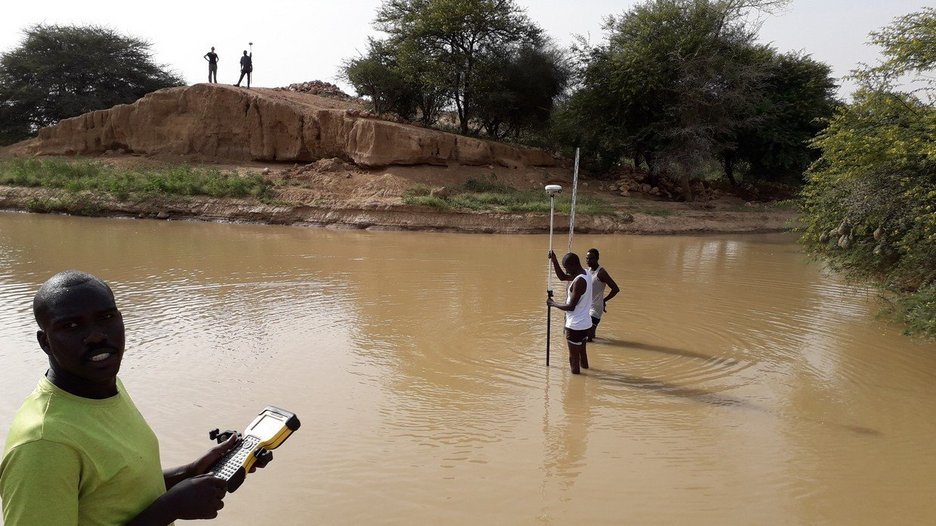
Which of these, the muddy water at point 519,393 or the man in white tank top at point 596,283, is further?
the man in white tank top at point 596,283

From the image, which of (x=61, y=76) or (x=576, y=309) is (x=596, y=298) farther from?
(x=61, y=76)

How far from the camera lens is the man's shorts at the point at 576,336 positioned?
7.09m

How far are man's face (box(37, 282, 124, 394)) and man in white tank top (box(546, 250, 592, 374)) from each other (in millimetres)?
5399

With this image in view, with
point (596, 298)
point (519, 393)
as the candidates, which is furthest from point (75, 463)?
point (596, 298)

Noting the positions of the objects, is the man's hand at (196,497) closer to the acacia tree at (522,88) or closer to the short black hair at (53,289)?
the short black hair at (53,289)

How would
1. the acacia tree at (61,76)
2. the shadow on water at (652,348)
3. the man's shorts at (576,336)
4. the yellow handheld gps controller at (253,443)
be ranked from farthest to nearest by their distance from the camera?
the acacia tree at (61,76)
the shadow on water at (652,348)
the man's shorts at (576,336)
the yellow handheld gps controller at (253,443)

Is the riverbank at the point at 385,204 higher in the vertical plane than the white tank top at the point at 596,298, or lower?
higher

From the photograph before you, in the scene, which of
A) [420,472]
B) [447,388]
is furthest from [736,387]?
[420,472]

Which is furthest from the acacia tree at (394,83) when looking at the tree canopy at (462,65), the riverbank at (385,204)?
the riverbank at (385,204)

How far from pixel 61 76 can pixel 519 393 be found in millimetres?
36644

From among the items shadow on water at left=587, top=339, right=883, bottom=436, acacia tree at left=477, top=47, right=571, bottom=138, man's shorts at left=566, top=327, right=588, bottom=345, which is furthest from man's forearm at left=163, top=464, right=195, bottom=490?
acacia tree at left=477, top=47, right=571, bottom=138

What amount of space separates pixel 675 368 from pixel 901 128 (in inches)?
201

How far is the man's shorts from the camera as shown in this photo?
7.09 m

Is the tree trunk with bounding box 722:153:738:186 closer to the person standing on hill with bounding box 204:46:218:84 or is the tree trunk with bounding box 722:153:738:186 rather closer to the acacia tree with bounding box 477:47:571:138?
the acacia tree with bounding box 477:47:571:138
